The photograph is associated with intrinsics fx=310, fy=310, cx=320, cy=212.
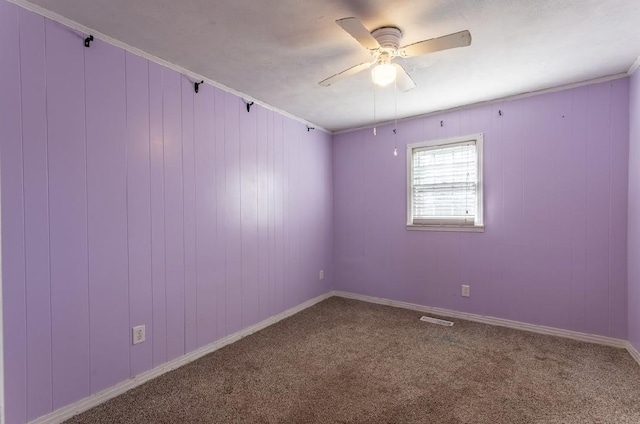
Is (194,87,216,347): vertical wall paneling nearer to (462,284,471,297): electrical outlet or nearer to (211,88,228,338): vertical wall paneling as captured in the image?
(211,88,228,338): vertical wall paneling

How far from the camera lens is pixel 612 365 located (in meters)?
2.42

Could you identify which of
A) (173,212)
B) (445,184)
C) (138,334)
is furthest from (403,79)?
(138,334)

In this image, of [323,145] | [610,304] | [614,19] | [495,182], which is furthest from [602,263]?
[323,145]

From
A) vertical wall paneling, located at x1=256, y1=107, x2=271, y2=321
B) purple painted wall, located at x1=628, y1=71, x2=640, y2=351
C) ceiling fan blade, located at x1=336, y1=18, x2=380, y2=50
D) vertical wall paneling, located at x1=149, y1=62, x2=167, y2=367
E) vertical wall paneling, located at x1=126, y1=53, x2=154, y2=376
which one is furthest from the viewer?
vertical wall paneling, located at x1=256, y1=107, x2=271, y2=321

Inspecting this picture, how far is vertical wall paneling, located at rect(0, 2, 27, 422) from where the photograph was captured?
1.66 m

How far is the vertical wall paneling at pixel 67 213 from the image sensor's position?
1.84 metres

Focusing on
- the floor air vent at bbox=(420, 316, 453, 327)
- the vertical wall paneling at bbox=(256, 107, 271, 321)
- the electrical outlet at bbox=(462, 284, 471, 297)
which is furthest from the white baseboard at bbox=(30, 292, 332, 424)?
the electrical outlet at bbox=(462, 284, 471, 297)

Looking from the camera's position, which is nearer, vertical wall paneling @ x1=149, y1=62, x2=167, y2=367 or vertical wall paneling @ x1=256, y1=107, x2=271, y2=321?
vertical wall paneling @ x1=149, y1=62, x2=167, y2=367

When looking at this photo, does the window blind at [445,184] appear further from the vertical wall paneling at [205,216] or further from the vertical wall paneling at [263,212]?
the vertical wall paneling at [205,216]

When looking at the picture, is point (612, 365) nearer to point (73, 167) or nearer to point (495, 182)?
point (495, 182)

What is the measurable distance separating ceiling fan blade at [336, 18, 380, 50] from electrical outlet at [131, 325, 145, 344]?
2380mm

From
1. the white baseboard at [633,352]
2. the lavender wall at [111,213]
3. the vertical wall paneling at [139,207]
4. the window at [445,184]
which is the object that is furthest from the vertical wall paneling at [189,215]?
the white baseboard at [633,352]

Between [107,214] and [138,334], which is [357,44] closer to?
[107,214]

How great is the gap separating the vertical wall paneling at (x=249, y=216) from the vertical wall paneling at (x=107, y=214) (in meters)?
1.10
